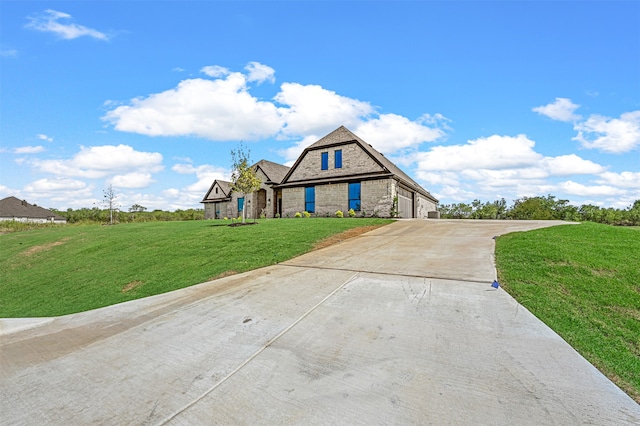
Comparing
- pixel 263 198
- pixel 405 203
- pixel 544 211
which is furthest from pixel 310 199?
pixel 544 211

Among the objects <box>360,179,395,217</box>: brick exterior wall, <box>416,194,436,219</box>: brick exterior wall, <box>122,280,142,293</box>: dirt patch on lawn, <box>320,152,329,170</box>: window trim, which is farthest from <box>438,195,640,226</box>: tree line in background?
<box>122,280,142,293</box>: dirt patch on lawn

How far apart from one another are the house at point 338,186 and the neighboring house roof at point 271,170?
0.10 metres

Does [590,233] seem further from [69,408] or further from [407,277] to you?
[69,408]

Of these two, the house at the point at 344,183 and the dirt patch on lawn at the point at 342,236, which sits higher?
the house at the point at 344,183

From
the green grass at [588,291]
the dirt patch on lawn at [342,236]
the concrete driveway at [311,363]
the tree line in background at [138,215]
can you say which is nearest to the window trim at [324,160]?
the dirt patch on lawn at [342,236]

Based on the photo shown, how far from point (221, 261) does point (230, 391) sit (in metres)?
6.39

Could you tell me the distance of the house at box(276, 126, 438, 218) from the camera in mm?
21630

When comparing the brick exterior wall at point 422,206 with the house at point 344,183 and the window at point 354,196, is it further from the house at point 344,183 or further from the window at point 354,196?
the window at point 354,196

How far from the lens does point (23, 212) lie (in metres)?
51.2

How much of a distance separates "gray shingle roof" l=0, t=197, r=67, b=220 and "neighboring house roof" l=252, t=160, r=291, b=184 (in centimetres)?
5135

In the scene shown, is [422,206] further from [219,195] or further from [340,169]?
[219,195]

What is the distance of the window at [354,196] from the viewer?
73.9 ft

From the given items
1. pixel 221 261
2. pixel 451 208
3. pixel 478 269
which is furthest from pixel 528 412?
pixel 451 208

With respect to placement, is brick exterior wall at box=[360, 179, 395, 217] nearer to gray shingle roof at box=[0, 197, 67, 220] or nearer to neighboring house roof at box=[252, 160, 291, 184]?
neighboring house roof at box=[252, 160, 291, 184]
